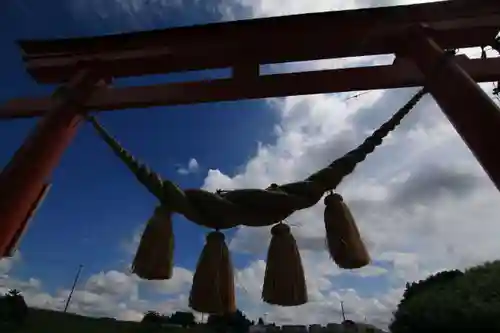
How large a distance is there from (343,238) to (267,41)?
888mm

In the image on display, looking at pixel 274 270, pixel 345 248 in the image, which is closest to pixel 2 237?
pixel 274 270

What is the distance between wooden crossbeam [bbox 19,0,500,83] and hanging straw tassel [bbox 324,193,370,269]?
2.31 feet

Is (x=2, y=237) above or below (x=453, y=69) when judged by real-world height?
below

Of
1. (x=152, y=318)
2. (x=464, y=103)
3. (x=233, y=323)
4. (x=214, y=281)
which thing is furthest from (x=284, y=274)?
(x=152, y=318)

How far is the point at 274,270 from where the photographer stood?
1.39 metres

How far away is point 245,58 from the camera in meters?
1.79

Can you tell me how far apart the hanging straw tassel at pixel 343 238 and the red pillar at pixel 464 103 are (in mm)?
496

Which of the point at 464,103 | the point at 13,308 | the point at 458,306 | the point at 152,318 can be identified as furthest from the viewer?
the point at 152,318

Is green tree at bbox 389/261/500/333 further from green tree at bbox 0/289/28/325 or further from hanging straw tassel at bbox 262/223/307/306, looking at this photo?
green tree at bbox 0/289/28/325

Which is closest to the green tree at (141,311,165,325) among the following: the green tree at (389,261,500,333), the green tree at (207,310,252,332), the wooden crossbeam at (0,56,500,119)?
the green tree at (207,310,252,332)

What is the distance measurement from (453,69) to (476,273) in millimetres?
21260

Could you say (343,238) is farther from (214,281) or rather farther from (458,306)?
(458,306)

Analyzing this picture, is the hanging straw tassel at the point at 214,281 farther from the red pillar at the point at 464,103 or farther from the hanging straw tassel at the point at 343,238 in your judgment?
the red pillar at the point at 464,103

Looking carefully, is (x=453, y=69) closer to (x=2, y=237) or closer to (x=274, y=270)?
(x=274, y=270)
